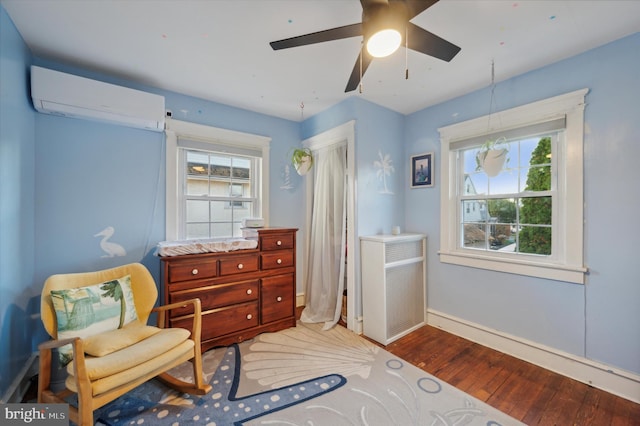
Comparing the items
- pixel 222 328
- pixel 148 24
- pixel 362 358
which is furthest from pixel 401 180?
pixel 148 24

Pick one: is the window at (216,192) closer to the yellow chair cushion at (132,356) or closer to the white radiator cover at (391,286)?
the yellow chair cushion at (132,356)

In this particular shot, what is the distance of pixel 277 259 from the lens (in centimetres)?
277

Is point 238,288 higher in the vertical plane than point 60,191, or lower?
lower

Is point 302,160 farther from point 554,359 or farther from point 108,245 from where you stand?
point 554,359

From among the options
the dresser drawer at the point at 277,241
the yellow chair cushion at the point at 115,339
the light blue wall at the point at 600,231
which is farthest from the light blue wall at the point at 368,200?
the dresser drawer at the point at 277,241

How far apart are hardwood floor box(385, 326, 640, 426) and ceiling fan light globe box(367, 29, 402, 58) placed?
7.45 ft

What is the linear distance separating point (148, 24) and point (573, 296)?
3.62 m

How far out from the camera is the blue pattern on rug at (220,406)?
1597mm

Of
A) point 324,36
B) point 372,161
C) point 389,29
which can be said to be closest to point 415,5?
point 389,29

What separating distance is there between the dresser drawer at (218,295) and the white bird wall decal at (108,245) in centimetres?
72

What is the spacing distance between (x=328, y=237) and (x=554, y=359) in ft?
7.36

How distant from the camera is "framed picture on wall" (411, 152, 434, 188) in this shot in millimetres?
2938

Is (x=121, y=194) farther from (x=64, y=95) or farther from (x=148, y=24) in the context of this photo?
(x=148, y=24)

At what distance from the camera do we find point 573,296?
2012 mm
